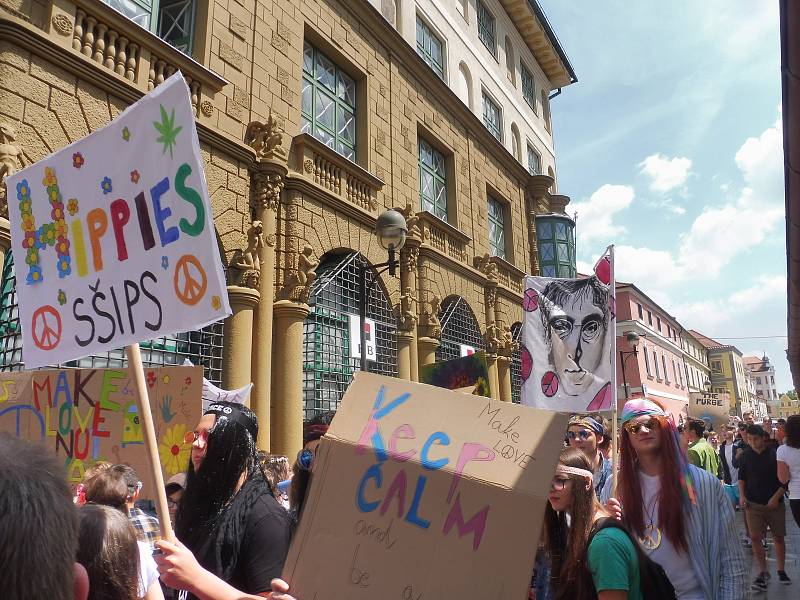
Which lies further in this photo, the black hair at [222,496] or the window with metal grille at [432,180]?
the window with metal grille at [432,180]

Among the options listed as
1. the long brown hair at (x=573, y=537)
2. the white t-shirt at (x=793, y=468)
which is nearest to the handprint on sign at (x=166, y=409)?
the long brown hair at (x=573, y=537)

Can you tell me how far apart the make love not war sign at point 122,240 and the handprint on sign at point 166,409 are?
1512mm

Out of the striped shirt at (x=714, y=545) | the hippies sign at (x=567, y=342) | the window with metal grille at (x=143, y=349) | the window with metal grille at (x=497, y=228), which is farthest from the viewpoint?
the window with metal grille at (x=497, y=228)

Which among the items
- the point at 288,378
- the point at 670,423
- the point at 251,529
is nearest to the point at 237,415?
the point at 251,529

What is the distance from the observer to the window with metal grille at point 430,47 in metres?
13.8

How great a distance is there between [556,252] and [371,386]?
16745mm

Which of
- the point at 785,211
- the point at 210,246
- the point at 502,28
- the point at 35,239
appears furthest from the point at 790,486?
the point at 502,28

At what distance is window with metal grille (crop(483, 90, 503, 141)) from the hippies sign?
11.6 metres

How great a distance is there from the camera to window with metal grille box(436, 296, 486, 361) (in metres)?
12.4

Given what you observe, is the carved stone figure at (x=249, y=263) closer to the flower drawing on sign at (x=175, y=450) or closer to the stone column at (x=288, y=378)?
the stone column at (x=288, y=378)

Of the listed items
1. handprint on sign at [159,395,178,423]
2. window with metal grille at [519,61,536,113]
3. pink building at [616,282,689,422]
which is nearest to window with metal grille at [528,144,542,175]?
window with metal grille at [519,61,536,113]

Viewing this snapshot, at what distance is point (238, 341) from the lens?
7.21m

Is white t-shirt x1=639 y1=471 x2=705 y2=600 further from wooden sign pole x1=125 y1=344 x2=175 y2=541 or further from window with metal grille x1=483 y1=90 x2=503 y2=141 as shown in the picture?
window with metal grille x1=483 y1=90 x2=503 y2=141

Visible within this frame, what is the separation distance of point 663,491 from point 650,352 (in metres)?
43.4
